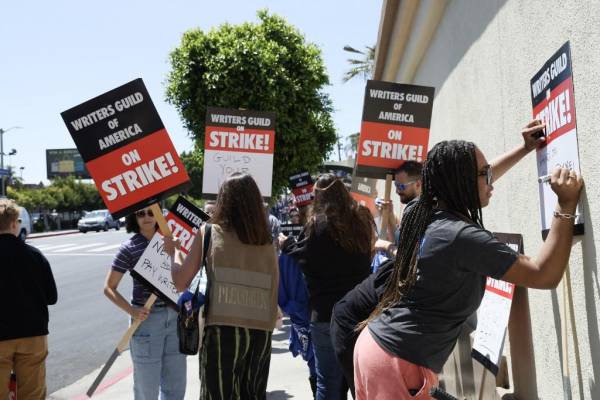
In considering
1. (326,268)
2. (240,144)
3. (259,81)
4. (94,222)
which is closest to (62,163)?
(94,222)

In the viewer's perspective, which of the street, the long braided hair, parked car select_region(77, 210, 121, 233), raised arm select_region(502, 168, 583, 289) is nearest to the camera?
raised arm select_region(502, 168, 583, 289)

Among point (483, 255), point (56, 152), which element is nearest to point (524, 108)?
point (483, 255)

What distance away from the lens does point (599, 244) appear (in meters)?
2.45

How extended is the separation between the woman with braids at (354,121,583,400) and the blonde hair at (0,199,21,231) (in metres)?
3.11

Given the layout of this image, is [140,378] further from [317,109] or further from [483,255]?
[317,109]

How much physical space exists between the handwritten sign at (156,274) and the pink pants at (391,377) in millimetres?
2246

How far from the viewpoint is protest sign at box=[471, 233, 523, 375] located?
292 cm

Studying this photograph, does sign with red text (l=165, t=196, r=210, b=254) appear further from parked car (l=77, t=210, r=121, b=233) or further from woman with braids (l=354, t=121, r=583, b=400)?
parked car (l=77, t=210, r=121, b=233)

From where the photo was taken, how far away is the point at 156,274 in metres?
4.45

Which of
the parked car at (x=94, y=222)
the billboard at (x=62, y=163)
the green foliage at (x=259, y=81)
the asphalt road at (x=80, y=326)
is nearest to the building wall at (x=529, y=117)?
the asphalt road at (x=80, y=326)

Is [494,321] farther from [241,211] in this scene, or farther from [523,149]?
[241,211]

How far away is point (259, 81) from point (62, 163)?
3429 inches

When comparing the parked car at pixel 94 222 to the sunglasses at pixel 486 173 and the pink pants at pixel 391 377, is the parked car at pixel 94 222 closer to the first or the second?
the pink pants at pixel 391 377

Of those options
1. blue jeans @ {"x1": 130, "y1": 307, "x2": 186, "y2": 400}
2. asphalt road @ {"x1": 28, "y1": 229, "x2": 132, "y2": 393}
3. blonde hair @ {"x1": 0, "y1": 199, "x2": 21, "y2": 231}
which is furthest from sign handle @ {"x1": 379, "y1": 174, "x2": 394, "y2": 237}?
asphalt road @ {"x1": 28, "y1": 229, "x2": 132, "y2": 393}
